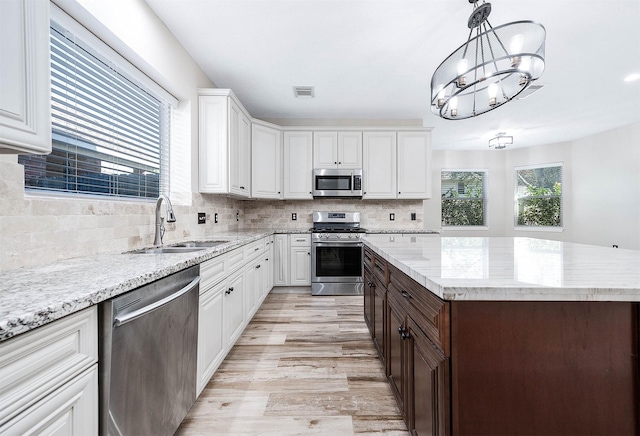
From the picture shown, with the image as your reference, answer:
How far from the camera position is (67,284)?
0.91 m

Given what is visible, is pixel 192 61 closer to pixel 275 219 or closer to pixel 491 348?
pixel 275 219

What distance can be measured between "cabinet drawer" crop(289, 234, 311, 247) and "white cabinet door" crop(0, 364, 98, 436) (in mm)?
3197

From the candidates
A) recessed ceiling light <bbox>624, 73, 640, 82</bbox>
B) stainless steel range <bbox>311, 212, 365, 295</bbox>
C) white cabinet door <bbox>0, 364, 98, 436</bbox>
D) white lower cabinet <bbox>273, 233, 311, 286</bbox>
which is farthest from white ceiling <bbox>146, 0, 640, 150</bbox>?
white cabinet door <bbox>0, 364, 98, 436</bbox>

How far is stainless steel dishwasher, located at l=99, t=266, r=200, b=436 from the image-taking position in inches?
35.4

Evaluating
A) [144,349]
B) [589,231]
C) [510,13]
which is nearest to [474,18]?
[510,13]

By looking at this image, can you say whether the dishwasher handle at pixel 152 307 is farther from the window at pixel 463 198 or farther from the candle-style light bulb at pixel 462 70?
the window at pixel 463 198

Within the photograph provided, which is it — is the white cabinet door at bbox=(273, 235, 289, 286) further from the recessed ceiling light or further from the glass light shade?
the recessed ceiling light

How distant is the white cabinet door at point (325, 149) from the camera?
426cm

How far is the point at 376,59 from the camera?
2797 mm

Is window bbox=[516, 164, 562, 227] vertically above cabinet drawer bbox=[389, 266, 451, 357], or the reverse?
window bbox=[516, 164, 562, 227]

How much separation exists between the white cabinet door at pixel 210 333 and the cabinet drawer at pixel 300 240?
79.3 inches

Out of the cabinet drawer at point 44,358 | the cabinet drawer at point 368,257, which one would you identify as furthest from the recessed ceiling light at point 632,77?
the cabinet drawer at point 44,358

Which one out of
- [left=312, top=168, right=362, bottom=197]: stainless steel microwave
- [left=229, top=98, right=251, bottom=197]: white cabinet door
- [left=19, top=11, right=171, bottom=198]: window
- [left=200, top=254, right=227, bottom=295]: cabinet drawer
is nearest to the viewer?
[left=19, top=11, right=171, bottom=198]: window

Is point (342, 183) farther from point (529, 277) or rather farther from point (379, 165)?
point (529, 277)
